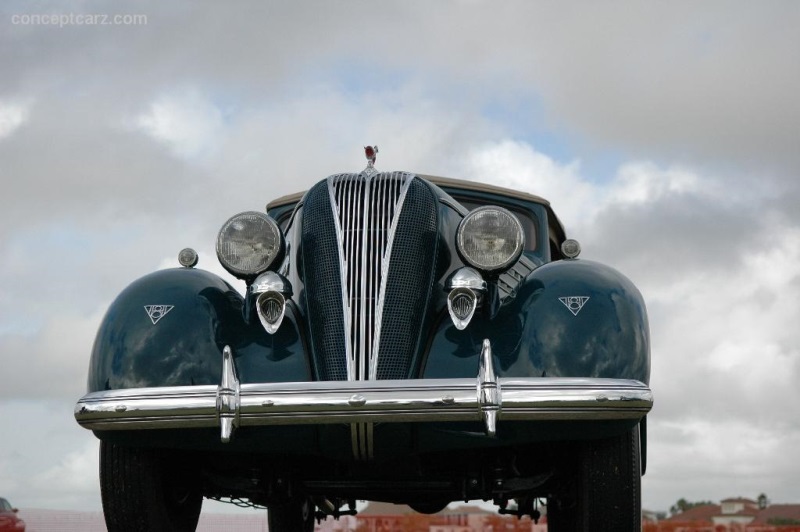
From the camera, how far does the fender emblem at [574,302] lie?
5.04m

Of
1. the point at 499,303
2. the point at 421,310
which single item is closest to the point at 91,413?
the point at 421,310

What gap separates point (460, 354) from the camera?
16.9 feet

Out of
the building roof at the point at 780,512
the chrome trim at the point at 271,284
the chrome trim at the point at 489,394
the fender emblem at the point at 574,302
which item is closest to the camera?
the chrome trim at the point at 489,394

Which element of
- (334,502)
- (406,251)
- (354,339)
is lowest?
(334,502)

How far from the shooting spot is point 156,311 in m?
5.25

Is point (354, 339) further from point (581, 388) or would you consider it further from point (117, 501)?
point (117, 501)

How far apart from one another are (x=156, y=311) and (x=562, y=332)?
1919mm

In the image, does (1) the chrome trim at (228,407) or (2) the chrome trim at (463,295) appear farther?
(2) the chrome trim at (463,295)

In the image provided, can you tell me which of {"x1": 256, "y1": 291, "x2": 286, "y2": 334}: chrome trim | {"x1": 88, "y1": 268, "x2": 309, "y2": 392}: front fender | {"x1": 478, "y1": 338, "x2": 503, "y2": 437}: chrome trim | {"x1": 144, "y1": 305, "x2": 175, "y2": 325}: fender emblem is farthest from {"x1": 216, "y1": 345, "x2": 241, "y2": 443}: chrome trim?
{"x1": 478, "y1": 338, "x2": 503, "y2": 437}: chrome trim

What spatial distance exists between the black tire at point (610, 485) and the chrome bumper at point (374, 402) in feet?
1.16

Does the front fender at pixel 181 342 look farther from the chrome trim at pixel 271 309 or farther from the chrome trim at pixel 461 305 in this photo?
the chrome trim at pixel 461 305

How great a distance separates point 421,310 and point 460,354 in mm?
320

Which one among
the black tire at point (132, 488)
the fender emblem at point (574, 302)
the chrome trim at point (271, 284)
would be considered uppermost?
the chrome trim at point (271, 284)

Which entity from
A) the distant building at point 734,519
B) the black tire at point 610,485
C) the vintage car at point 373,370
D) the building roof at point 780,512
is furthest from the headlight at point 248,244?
the building roof at point 780,512
